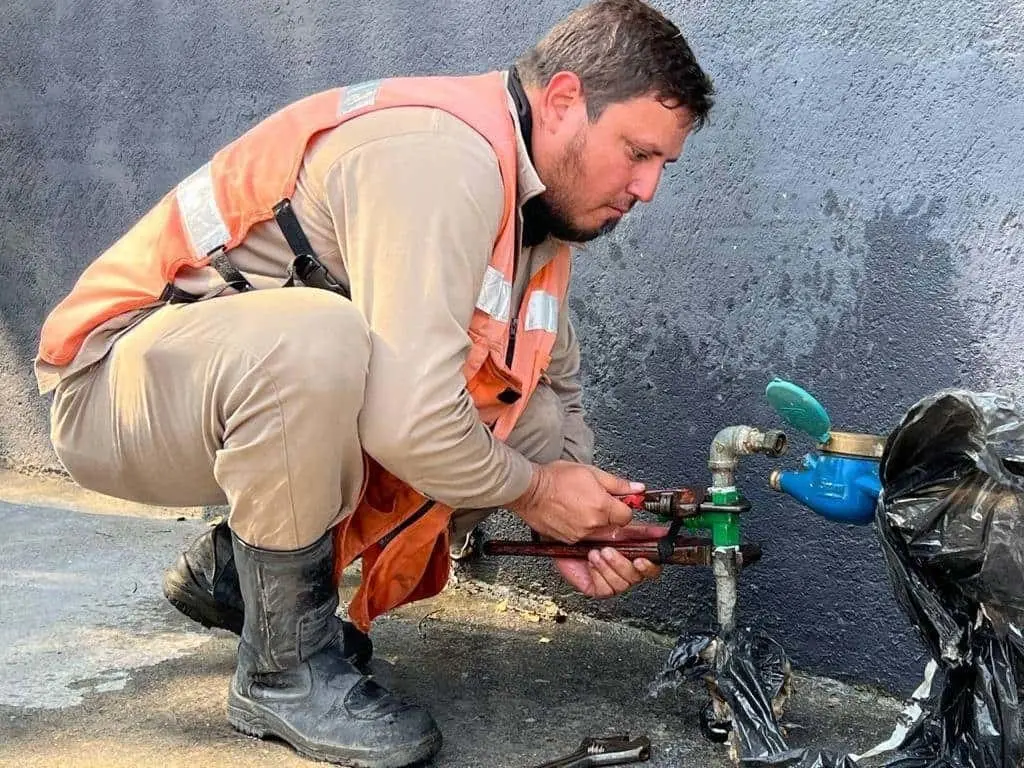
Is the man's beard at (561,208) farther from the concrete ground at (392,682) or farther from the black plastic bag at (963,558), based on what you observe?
the concrete ground at (392,682)

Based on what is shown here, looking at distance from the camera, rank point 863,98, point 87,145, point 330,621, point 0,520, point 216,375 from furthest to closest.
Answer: point 87,145 → point 0,520 → point 863,98 → point 330,621 → point 216,375

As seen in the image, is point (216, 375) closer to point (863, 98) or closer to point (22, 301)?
point (863, 98)

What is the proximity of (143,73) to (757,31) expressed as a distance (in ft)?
6.92

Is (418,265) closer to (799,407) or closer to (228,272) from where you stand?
(228,272)

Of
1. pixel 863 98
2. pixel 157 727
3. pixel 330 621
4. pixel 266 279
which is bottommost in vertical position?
pixel 157 727

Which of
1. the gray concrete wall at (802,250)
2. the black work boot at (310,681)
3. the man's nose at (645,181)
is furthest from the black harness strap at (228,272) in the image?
the gray concrete wall at (802,250)

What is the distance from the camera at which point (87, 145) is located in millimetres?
3830

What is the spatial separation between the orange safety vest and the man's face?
4.8 inches

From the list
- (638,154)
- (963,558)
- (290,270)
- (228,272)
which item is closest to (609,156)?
(638,154)

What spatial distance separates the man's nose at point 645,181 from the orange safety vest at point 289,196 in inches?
10.0

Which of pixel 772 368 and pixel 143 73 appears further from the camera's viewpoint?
pixel 143 73

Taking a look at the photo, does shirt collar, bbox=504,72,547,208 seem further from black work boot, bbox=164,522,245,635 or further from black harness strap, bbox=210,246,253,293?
black work boot, bbox=164,522,245,635

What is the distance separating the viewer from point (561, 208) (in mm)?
2250

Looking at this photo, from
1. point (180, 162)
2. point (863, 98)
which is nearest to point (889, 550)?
point (863, 98)
